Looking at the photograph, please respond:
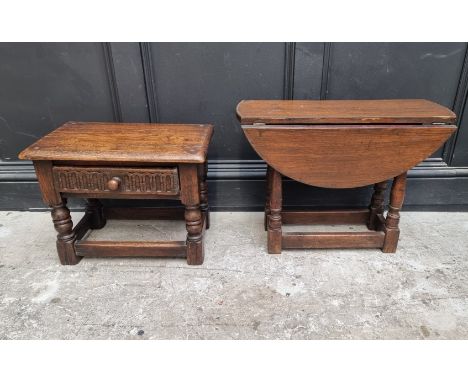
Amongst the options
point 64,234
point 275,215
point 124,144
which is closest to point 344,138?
point 275,215

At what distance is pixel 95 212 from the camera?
186 centimetres

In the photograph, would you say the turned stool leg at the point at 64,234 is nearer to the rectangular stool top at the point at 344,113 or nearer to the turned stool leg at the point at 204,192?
the turned stool leg at the point at 204,192

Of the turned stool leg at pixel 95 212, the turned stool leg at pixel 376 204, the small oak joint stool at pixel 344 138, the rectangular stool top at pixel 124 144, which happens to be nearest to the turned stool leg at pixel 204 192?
Answer: the rectangular stool top at pixel 124 144

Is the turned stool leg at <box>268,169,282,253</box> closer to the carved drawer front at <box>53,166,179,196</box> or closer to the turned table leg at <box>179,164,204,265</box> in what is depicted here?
the turned table leg at <box>179,164,204,265</box>

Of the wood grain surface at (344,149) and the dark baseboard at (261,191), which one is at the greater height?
the wood grain surface at (344,149)

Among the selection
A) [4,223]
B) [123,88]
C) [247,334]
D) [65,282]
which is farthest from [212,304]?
[4,223]

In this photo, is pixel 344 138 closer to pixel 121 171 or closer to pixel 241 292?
pixel 241 292

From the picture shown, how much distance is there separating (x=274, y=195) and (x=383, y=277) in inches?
22.9

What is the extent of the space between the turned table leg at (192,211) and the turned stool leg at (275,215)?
32cm

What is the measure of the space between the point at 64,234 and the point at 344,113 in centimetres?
129

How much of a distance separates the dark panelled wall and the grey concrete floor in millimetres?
544

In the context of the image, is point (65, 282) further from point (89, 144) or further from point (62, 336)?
point (89, 144)

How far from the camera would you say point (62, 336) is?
1254 millimetres

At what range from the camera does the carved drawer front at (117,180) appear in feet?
4.53
